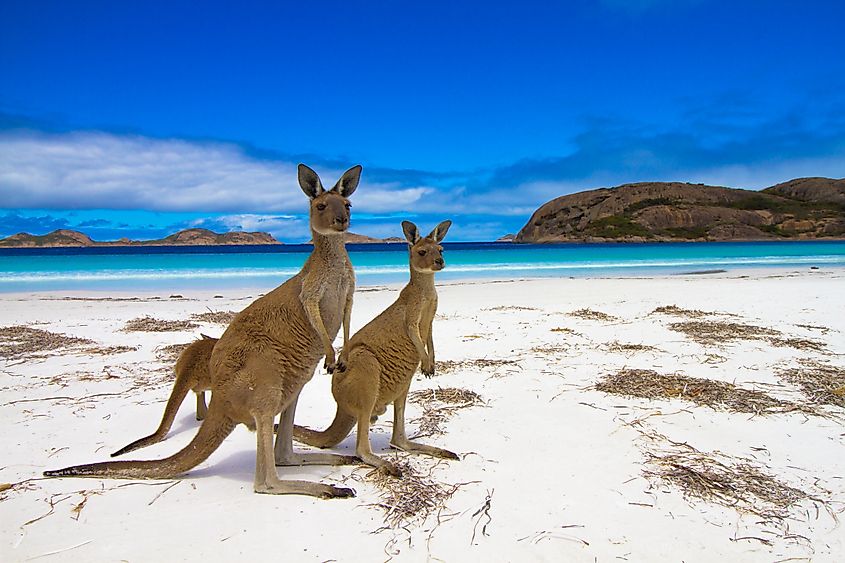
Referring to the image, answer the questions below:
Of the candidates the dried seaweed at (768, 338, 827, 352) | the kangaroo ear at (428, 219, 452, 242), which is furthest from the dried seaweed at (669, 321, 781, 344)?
the kangaroo ear at (428, 219, 452, 242)

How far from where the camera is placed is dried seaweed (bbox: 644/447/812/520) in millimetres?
2820

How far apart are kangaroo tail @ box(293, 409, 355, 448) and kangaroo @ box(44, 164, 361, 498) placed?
1.73 ft

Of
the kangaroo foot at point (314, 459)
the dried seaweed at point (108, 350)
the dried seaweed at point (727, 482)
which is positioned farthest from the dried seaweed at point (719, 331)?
the dried seaweed at point (108, 350)

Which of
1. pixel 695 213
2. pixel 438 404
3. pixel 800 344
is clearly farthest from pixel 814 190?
pixel 438 404

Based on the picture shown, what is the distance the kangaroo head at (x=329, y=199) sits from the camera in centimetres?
294

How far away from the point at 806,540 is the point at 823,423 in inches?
79.4

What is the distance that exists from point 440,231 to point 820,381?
4.21m

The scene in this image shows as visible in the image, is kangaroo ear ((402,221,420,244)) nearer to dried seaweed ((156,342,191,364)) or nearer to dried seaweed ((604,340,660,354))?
dried seaweed ((604,340,660,354))

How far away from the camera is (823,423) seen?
4.04 meters

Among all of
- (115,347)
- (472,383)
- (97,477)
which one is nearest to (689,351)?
(472,383)

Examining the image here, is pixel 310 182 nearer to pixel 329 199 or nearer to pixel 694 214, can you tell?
pixel 329 199

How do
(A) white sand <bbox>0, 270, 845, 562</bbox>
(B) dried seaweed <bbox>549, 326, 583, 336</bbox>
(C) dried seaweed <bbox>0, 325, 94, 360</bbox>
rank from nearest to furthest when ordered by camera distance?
(A) white sand <bbox>0, 270, 845, 562</bbox> < (C) dried seaweed <bbox>0, 325, 94, 360</bbox> < (B) dried seaweed <bbox>549, 326, 583, 336</bbox>

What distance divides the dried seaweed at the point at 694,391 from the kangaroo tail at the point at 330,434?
2625 mm

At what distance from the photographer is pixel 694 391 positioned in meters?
4.80
